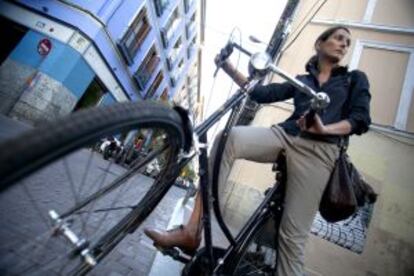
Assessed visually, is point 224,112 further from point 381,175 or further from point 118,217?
point 381,175

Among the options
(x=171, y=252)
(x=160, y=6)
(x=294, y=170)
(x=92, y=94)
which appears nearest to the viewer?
(x=171, y=252)

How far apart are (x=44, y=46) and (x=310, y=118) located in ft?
40.5

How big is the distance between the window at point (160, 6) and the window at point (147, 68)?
199 cm

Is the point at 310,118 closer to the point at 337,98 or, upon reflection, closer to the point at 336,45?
the point at 337,98

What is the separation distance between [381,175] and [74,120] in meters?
7.40

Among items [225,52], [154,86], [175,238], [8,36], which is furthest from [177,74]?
[175,238]

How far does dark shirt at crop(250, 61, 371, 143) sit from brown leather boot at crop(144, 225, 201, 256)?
1.00 m

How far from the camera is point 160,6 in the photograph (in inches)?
695

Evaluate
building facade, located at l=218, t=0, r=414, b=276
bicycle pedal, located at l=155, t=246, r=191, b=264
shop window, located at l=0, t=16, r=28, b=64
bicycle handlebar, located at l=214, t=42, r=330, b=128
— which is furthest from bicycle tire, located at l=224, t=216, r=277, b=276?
shop window, located at l=0, t=16, r=28, b=64

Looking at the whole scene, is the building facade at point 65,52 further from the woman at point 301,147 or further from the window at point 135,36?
the woman at point 301,147

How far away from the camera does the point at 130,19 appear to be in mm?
15320

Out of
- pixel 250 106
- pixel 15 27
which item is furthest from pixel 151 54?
pixel 250 106

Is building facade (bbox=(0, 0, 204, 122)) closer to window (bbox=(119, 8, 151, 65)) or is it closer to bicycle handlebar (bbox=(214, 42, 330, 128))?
window (bbox=(119, 8, 151, 65))

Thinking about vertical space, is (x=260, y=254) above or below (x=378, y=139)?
below
